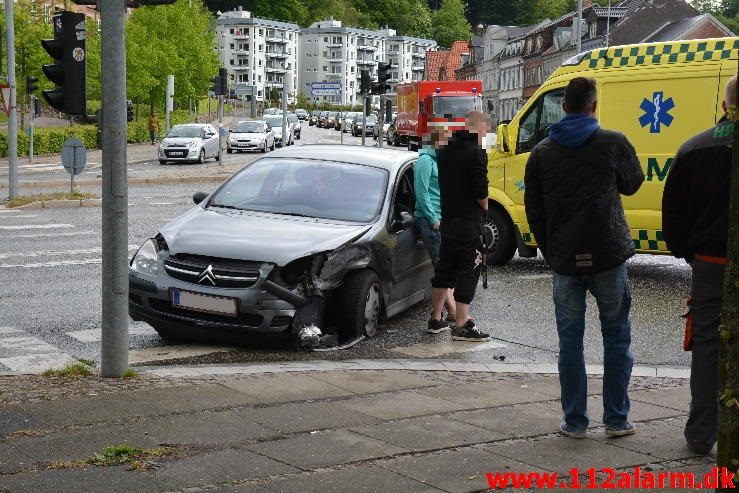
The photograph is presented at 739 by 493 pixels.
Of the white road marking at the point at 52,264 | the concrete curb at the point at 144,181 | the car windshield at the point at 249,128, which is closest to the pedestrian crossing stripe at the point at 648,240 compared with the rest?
the white road marking at the point at 52,264

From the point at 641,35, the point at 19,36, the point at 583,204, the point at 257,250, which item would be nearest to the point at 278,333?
the point at 257,250

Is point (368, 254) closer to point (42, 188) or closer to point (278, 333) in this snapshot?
point (278, 333)

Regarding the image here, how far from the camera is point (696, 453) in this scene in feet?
19.6

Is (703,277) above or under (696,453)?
above

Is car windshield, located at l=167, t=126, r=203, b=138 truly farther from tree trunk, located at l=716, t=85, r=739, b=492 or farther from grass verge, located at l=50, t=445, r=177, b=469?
tree trunk, located at l=716, t=85, r=739, b=492

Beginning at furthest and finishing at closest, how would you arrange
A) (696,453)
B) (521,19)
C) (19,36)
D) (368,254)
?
1. (521,19)
2. (19,36)
3. (368,254)
4. (696,453)

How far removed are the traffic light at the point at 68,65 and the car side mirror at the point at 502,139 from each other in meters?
8.22

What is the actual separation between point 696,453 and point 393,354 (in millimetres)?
3949

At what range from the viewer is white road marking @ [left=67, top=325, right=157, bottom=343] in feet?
33.1

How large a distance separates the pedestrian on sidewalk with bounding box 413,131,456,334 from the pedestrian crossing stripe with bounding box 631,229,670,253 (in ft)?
12.4

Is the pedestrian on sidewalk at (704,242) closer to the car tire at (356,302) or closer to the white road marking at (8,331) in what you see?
the car tire at (356,302)

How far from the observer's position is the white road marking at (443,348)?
973 cm

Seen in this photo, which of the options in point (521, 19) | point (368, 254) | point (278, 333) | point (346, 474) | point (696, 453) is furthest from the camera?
point (521, 19)

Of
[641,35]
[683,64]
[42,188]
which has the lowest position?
[42,188]
